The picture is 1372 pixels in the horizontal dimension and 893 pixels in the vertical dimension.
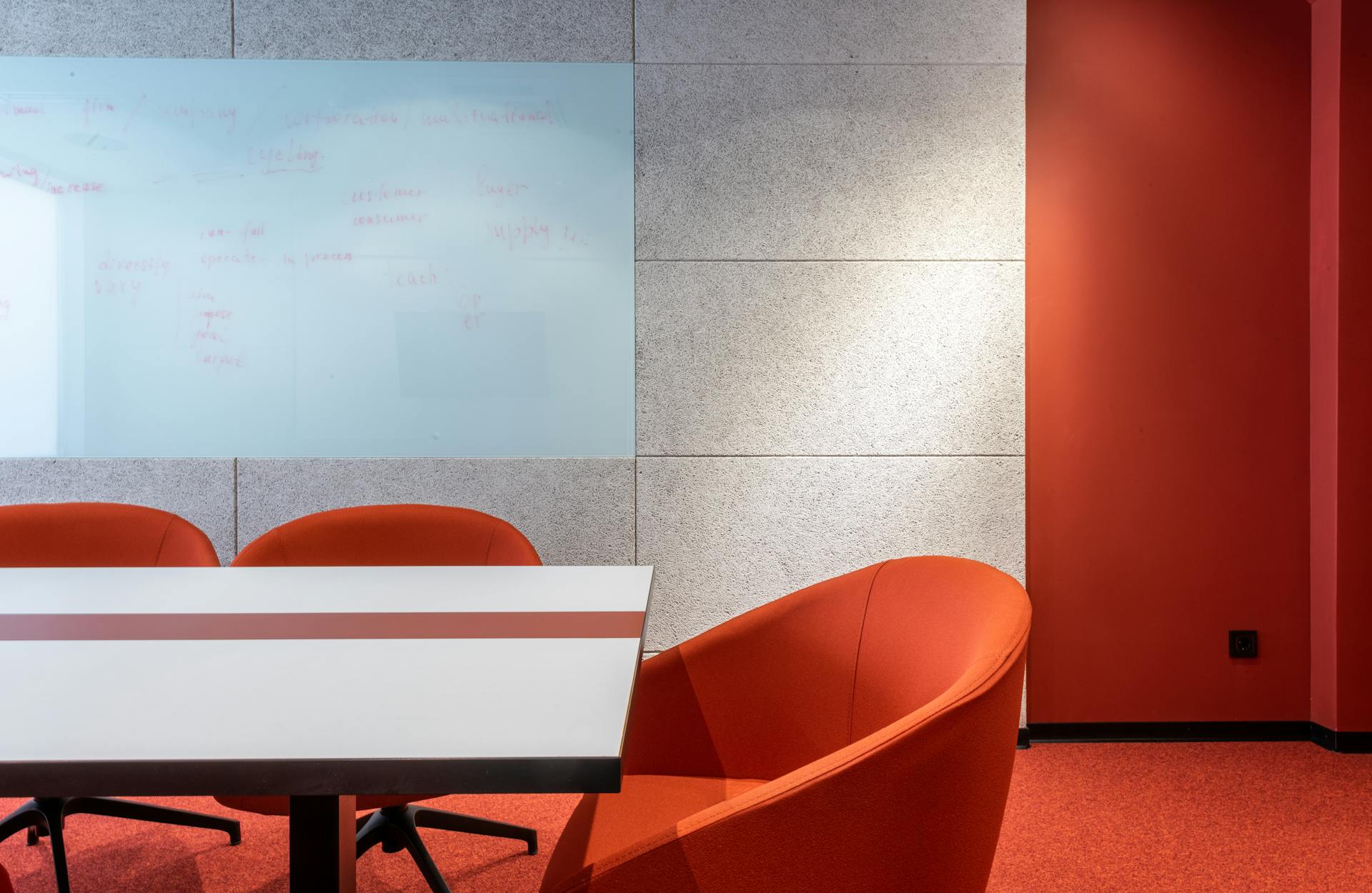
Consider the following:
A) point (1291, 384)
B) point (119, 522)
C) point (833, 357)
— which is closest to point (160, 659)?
point (119, 522)

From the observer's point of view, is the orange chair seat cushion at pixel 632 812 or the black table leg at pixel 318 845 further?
the orange chair seat cushion at pixel 632 812

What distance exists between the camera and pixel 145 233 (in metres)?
2.95

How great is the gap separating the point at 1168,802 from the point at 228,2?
4.08 metres

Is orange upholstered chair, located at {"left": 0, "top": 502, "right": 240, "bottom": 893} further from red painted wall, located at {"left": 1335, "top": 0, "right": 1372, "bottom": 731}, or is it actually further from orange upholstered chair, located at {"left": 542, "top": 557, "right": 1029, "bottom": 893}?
red painted wall, located at {"left": 1335, "top": 0, "right": 1372, "bottom": 731}

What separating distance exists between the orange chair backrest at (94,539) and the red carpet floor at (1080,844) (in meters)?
0.79

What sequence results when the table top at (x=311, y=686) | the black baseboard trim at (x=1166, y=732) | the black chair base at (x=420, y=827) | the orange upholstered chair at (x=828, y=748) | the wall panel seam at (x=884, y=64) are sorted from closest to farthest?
the table top at (x=311, y=686) < the orange upholstered chair at (x=828, y=748) < the black chair base at (x=420, y=827) < the wall panel seam at (x=884, y=64) < the black baseboard trim at (x=1166, y=732)

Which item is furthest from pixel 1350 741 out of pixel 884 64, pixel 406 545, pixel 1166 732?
pixel 406 545

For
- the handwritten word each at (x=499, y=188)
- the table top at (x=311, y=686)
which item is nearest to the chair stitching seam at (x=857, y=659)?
the table top at (x=311, y=686)

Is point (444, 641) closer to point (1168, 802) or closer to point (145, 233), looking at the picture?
point (1168, 802)

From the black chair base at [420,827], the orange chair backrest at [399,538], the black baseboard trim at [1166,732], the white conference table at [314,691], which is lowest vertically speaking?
the black baseboard trim at [1166,732]

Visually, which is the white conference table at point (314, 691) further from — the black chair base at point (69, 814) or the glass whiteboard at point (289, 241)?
the glass whiteboard at point (289, 241)

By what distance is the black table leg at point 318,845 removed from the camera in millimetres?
1009

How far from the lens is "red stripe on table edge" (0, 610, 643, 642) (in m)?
1.21

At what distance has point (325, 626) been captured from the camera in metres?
1.28
